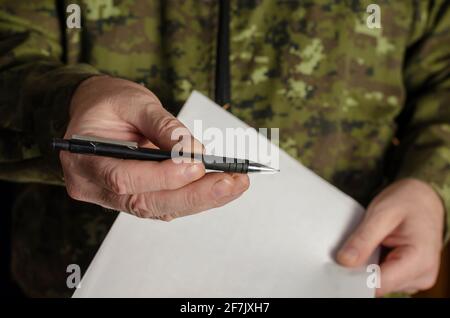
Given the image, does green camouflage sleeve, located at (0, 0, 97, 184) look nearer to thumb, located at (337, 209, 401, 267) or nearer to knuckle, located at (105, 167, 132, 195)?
knuckle, located at (105, 167, 132, 195)

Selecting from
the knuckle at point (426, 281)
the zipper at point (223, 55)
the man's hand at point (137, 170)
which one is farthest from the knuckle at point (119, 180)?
the knuckle at point (426, 281)

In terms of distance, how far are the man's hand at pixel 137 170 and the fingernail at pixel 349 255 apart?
0.43 feet

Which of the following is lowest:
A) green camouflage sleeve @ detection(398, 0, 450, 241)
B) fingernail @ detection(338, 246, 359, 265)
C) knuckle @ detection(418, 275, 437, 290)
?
knuckle @ detection(418, 275, 437, 290)

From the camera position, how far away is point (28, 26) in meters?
0.27

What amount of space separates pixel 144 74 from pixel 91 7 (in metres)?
0.05

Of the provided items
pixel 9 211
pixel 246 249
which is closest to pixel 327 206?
pixel 246 249

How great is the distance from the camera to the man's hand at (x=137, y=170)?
0.53 ft

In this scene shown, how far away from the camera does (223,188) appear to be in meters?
0.16

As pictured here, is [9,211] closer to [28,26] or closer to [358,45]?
[28,26]

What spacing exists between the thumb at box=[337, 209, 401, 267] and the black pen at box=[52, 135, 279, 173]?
0.14 m

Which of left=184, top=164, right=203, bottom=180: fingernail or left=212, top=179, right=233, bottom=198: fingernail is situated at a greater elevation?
left=184, top=164, right=203, bottom=180: fingernail

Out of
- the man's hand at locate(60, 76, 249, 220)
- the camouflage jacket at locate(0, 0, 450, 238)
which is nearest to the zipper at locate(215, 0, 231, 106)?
the camouflage jacket at locate(0, 0, 450, 238)

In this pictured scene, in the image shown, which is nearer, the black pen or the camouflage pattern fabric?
the black pen

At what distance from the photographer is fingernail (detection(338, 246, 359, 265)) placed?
0.28 meters
